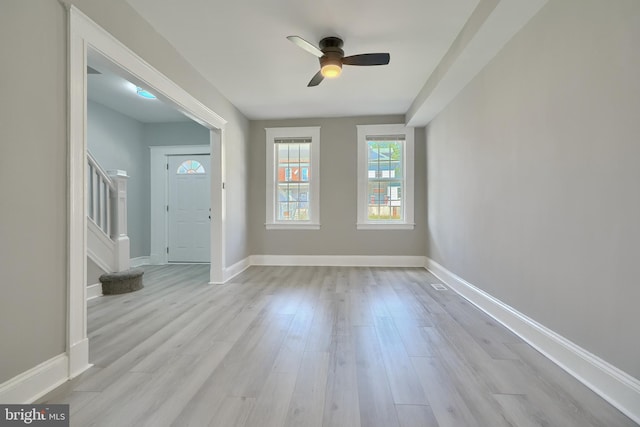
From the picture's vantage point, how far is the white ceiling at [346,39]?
2.29 metres

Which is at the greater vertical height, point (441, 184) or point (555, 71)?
point (555, 71)

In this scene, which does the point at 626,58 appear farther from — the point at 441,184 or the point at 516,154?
the point at 441,184

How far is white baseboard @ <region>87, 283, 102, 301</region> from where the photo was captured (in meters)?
3.30

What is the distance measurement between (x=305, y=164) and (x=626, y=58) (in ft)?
13.9

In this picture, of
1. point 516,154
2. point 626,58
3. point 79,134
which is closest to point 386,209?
point 516,154

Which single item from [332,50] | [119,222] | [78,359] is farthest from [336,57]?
[119,222]

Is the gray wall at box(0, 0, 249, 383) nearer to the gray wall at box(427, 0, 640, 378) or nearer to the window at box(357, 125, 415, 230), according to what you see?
the gray wall at box(427, 0, 640, 378)

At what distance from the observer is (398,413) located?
1378 millimetres

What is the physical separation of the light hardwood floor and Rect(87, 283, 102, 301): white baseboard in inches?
9.5

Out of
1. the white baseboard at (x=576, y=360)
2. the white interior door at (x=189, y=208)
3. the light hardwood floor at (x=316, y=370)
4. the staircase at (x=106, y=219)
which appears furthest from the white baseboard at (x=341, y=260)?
the white baseboard at (x=576, y=360)

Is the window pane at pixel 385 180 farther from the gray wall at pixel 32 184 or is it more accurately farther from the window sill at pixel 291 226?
the gray wall at pixel 32 184

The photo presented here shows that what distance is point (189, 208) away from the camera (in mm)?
5637

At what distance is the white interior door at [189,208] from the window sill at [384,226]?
295 centimetres

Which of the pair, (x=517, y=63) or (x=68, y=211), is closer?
(x=68, y=211)
